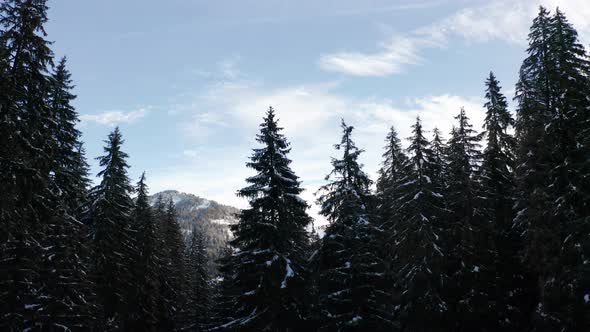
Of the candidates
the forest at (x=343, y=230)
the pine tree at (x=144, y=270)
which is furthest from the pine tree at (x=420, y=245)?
the pine tree at (x=144, y=270)

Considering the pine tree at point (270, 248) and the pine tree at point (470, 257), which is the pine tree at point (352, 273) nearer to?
the pine tree at point (270, 248)

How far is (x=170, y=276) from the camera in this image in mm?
45062

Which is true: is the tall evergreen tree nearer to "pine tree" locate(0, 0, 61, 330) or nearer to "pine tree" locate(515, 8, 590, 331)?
"pine tree" locate(515, 8, 590, 331)

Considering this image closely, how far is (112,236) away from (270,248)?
13205 millimetres

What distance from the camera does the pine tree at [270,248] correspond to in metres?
21.1

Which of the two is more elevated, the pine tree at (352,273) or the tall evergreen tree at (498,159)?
the tall evergreen tree at (498,159)

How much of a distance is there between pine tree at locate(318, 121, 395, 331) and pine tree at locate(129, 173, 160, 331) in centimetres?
1687

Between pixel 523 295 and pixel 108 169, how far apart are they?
30.6m

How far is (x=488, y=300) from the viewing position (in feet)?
86.5

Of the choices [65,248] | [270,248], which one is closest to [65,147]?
[65,248]

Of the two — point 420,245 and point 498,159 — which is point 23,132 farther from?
point 498,159

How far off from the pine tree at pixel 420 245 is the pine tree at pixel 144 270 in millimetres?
20190

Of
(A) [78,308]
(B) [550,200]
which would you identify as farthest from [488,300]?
(A) [78,308]

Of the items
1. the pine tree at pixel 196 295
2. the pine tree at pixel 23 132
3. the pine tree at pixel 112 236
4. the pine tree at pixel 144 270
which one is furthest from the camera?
the pine tree at pixel 196 295
